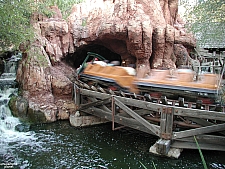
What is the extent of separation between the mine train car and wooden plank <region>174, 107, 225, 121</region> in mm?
642

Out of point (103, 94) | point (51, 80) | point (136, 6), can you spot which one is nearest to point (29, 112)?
point (51, 80)

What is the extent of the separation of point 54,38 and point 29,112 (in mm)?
4438

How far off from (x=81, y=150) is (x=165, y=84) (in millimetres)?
3652

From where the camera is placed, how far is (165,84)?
7.14 metres

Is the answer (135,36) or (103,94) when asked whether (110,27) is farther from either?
(103,94)

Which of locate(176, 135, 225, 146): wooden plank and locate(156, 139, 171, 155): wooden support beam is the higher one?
locate(176, 135, 225, 146): wooden plank

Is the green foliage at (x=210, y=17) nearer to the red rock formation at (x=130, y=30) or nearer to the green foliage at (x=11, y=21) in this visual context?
the red rock formation at (x=130, y=30)

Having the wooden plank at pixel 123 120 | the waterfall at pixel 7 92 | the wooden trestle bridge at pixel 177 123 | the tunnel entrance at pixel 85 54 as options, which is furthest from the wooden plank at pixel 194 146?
the tunnel entrance at pixel 85 54

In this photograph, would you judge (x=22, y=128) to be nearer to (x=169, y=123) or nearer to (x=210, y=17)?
(x=169, y=123)

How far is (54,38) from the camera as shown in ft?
37.0

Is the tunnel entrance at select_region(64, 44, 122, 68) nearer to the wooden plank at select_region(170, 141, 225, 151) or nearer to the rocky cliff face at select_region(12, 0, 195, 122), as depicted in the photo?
the rocky cliff face at select_region(12, 0, 195, 122)

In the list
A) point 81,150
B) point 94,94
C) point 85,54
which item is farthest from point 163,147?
point 85,54

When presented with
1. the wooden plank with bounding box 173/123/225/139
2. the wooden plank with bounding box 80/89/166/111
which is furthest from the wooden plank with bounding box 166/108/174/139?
the wooden plank with bounding box 80/89/166/111

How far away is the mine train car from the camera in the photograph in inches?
260
